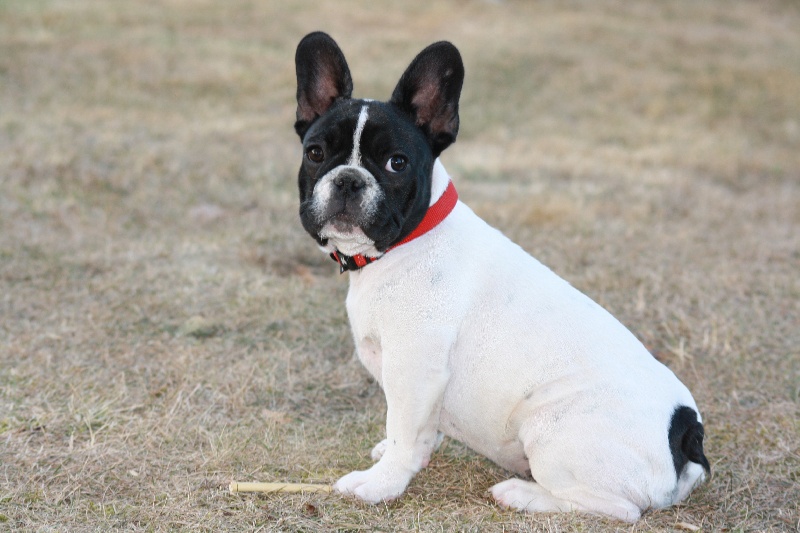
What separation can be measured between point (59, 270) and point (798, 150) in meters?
9.42

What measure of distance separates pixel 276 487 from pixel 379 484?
0.43 meters

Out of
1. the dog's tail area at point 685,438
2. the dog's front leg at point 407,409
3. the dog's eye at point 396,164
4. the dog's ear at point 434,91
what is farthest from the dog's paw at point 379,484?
the dog's ear at point 434,91

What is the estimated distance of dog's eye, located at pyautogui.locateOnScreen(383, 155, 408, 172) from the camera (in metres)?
3.26

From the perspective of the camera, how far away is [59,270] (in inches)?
235

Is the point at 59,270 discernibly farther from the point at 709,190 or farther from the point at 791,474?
the point at 709,190

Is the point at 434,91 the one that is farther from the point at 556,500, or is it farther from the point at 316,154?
the point at 556,500

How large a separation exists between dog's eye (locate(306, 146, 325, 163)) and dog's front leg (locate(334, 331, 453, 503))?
2.56 feet

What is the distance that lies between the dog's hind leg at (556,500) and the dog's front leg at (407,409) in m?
0.37

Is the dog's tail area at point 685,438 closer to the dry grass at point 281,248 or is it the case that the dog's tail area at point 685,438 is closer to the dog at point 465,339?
the dog at point 465,339

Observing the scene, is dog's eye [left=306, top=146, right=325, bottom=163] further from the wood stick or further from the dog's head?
the wood stick

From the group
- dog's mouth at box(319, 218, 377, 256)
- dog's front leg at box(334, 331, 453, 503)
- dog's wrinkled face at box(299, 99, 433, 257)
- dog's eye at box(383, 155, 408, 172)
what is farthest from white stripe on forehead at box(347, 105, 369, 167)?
dog's front leg at box(334, 331, 453, 503)

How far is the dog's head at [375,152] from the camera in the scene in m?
3.21

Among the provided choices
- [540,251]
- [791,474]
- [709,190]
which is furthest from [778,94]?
[791,474]

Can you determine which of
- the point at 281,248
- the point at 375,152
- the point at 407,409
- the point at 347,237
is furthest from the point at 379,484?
the point at 281,248
